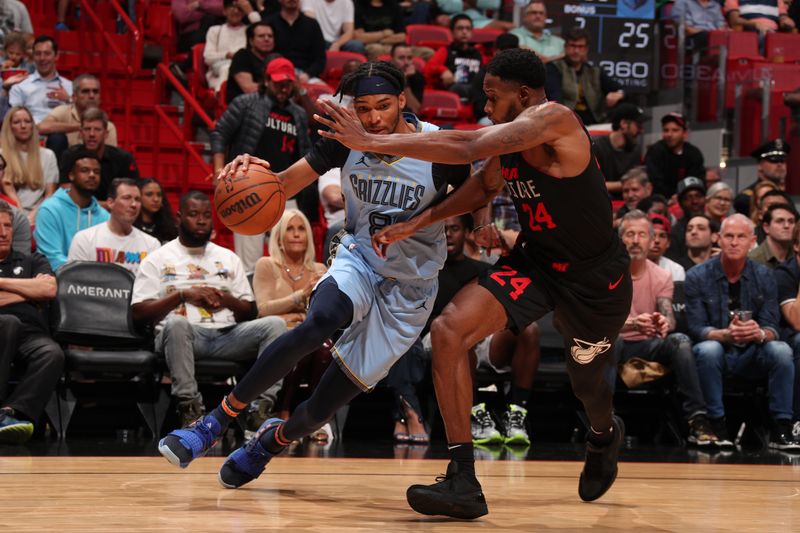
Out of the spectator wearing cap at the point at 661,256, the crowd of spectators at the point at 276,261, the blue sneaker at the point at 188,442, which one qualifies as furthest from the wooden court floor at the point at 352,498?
the spectator wearing cap at the point at 661,256

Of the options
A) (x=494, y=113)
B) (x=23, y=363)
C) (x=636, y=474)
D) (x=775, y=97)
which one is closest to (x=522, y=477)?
(x=636, y=474)

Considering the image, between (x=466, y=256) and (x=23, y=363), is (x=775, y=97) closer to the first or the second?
(x=466, y=256)

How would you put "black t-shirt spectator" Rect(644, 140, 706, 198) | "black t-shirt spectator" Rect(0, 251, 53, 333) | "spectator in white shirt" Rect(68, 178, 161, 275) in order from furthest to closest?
"black t-shirt spectator" Rect(644, 140, 706, 198) → "spectator in white shirt" Rect(68, 178, 161, 275) → "black t-shirt spectator" Rect(0, 251, 53, 333)

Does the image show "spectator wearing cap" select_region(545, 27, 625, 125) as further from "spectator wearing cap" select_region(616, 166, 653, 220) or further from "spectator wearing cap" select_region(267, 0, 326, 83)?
"spectator wearing cap" select_region(267, 0, 326, 83)

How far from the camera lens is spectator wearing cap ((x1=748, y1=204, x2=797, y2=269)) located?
7867mm

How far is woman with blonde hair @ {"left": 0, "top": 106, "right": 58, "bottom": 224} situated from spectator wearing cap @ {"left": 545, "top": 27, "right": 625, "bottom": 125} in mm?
5075

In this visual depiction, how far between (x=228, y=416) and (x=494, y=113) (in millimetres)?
1522

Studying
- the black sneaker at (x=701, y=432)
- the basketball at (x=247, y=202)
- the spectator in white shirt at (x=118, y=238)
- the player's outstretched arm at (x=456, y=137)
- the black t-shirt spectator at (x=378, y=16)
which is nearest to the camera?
the player's outstretched arm at (x=456, y=137)

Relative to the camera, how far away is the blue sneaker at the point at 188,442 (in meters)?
4.00

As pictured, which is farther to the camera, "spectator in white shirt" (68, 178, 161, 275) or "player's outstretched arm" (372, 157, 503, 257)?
"spectator in white shirt" (68, 178, 161, 275)

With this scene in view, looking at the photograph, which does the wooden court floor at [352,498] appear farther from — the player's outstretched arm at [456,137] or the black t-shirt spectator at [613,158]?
the black t-shirt spectator at [613,158]

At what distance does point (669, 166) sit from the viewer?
10055 mm

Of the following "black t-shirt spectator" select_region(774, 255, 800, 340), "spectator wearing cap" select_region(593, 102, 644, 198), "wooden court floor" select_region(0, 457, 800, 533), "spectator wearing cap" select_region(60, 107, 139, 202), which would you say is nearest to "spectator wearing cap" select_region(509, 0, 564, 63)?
"spectator wearing cap" select_region(593, 102, 644, 198)

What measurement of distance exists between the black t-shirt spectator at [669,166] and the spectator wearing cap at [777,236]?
79.5 inches
